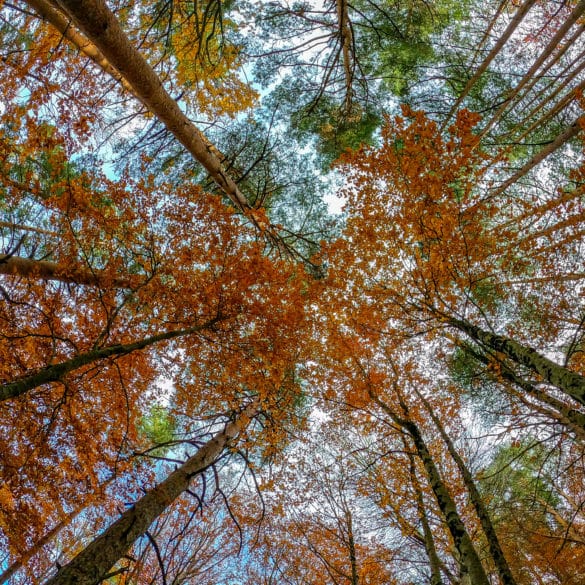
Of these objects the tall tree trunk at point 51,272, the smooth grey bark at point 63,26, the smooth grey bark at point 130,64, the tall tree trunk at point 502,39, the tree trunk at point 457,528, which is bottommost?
the tree trunk at point 457,528

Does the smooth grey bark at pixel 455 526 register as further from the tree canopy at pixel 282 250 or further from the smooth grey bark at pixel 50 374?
the smooth grey bark at pixel 50 374

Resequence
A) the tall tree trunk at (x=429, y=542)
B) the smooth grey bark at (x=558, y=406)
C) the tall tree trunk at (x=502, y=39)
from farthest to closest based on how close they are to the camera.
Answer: the tall tree trunk at (x=429, y=542), the tall tree trunk at (x=502, y=39), the smooth grey bark at (x=558, y=406)

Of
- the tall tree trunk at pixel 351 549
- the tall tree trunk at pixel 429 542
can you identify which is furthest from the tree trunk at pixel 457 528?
the tall tree trunk at pixel 351 549

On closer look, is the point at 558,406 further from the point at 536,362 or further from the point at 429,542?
the point at 429,542

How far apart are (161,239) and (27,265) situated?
2007 mm

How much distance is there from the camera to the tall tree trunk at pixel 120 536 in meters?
2.68

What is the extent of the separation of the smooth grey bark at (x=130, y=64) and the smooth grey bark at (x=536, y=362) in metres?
4.62

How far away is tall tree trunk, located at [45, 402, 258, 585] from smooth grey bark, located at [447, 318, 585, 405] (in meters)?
4.34

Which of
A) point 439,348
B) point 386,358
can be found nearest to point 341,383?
point 386,358

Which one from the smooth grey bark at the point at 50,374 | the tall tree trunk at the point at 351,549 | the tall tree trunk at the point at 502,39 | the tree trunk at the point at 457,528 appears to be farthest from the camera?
the tall tree trunk at the point at 351,549

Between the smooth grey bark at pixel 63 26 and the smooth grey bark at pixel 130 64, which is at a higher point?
the smooth grey bark at pixel 63 26

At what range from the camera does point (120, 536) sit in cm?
312

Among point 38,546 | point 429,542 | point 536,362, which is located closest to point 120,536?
point 536,362

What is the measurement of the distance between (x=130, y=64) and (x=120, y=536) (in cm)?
446
